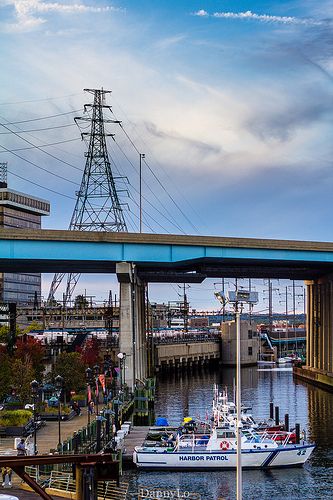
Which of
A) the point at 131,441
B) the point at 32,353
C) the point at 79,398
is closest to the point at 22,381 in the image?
the point at 79,398

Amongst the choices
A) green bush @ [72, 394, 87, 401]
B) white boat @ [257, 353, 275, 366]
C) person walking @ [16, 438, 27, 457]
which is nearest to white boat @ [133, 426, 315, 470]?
person walking @ [16, 438, 27, 457]

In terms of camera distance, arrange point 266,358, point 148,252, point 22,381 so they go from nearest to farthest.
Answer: point 22,381, point 148,252, point 266,358

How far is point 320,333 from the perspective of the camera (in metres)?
129

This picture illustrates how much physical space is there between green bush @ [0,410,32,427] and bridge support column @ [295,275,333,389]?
6407 centimetres

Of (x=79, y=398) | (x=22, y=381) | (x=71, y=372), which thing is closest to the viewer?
(x=22, y=381)

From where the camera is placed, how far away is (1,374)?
3098 inches

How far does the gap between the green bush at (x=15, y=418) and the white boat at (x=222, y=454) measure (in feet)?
31.1

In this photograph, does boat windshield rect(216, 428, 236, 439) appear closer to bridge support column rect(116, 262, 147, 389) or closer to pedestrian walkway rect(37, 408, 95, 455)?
pedestrian walkway rect(37, 408, 95, 455)

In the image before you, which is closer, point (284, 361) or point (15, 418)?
point (15, 418)

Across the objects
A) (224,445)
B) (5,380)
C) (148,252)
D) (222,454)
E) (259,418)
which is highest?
(148,252)

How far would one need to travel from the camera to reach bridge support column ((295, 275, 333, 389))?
122 meters

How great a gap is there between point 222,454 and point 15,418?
1603cm

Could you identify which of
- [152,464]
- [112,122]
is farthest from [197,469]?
[112,122]

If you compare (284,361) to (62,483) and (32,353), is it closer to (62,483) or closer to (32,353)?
(32,353)
